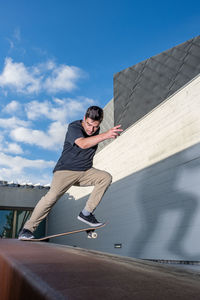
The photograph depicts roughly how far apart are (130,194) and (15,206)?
28.8ft

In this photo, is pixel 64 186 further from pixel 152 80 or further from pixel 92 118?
pixel 152 80

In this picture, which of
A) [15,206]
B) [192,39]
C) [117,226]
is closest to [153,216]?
[117,226]

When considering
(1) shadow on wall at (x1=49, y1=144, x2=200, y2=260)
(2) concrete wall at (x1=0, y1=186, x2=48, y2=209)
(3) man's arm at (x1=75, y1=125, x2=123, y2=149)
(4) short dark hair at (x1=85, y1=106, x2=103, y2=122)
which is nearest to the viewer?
(3) man's arm at (x1=75, y1=125, x2=123, y2=149)

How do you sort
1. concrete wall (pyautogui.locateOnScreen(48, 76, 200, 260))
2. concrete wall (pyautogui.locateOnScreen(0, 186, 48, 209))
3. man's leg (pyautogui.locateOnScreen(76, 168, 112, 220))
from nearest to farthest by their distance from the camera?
man's leg (pyautogui.locateOnScreen(76, 168, 112, 220)), concrete wall (pyautogui.locateOnScreen(48, 76, 200, 260)), concrete wall (pyautogui.locateOnScreen(0, 186, 48, 209))

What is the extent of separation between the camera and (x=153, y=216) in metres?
7.30

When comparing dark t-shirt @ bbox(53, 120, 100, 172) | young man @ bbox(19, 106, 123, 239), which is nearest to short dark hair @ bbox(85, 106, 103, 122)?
young man @ bbox(19, 106, 123, 239)

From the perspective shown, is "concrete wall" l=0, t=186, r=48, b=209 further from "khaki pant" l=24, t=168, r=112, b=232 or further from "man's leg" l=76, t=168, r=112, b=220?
"man's leg" l=76, t=168, r=112, b=220

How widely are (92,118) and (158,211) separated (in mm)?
4880

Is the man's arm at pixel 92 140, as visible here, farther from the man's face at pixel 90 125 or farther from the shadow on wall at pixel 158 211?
the shadow on wall at pixel 158 211

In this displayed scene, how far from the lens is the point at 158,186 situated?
289 inches

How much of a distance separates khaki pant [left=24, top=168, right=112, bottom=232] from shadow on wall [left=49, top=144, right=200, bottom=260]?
11.3 ft

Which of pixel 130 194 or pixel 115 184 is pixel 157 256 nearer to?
pixel 130 194

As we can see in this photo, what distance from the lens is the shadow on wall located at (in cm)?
612

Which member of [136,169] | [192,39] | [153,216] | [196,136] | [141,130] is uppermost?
[192,39]
